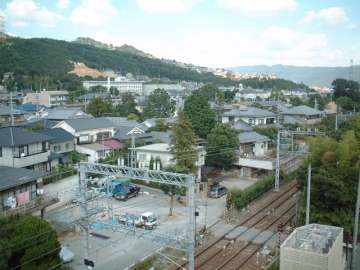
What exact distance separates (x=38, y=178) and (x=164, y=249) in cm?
642

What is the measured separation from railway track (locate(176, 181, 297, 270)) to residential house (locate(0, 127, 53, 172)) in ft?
36.9

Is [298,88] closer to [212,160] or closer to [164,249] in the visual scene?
[212,160]

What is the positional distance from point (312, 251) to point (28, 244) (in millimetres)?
7842

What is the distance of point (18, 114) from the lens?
3825 centimetres

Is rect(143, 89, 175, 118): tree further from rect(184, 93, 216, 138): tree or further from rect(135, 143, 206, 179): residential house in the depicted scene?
rect(135, 143, 206, 179): residential house

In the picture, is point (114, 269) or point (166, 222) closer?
point (114, 269)

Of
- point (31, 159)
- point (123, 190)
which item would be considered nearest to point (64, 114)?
point (31, 159)

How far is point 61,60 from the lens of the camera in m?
97.2

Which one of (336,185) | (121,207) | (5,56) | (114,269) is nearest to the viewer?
(114,269)

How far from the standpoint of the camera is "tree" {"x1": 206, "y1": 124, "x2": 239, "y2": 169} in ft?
80.4

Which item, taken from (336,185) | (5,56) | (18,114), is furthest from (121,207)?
(5,56)

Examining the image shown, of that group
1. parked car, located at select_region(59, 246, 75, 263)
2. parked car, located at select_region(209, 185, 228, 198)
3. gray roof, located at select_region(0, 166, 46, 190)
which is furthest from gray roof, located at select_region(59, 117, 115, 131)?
parked car, located at select_region(59, 246, 75, 263)

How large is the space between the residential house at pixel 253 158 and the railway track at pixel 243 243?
9.02 feet

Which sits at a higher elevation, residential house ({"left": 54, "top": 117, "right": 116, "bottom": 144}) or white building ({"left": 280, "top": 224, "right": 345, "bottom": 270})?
residential house ({"left": 54, "top": 117, "right": 116, "bottom": 144})
